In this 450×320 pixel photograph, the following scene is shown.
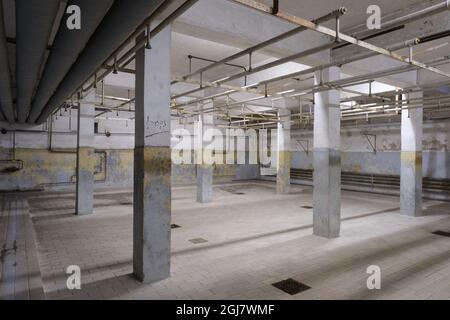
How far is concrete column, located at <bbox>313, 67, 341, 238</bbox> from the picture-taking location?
5766 mm

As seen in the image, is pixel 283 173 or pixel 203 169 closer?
pixel 203 169

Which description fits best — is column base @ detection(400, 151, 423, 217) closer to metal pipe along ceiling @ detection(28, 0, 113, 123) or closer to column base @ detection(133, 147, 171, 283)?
column base @ detection(133, 147, 171, 283)

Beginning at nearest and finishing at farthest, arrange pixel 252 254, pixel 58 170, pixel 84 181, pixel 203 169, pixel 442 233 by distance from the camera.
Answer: pixel 252 254 < pixel 442 233 < pixel 84 181 < pixel 203 169 < pixel 58 170

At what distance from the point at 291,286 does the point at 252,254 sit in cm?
121

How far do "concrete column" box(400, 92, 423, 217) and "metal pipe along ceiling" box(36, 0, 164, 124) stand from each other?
24.8 feet

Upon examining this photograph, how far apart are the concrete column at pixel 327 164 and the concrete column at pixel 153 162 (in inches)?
129

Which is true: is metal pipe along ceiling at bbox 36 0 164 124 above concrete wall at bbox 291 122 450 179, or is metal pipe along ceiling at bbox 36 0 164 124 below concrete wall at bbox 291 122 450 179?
above

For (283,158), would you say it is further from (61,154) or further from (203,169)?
(61,154)

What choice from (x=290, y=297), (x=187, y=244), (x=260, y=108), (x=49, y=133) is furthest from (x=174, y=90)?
(x=290, y=297)

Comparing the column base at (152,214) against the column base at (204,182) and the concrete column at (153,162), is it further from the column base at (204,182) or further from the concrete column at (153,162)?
the column base at (204,182)

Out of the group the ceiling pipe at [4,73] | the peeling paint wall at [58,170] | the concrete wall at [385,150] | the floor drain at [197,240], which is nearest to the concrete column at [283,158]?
the concrete wall at [385,150]

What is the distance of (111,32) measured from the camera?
248 centimetres

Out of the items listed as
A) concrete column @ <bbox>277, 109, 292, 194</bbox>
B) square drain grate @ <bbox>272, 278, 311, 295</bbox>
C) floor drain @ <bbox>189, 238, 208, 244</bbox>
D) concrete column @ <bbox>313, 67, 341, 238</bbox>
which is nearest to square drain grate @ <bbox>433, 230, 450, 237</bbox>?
concrete column @ <bbox>313, 67, 341, 238</bbox>

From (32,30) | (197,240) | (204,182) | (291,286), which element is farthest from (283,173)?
(32,30)
